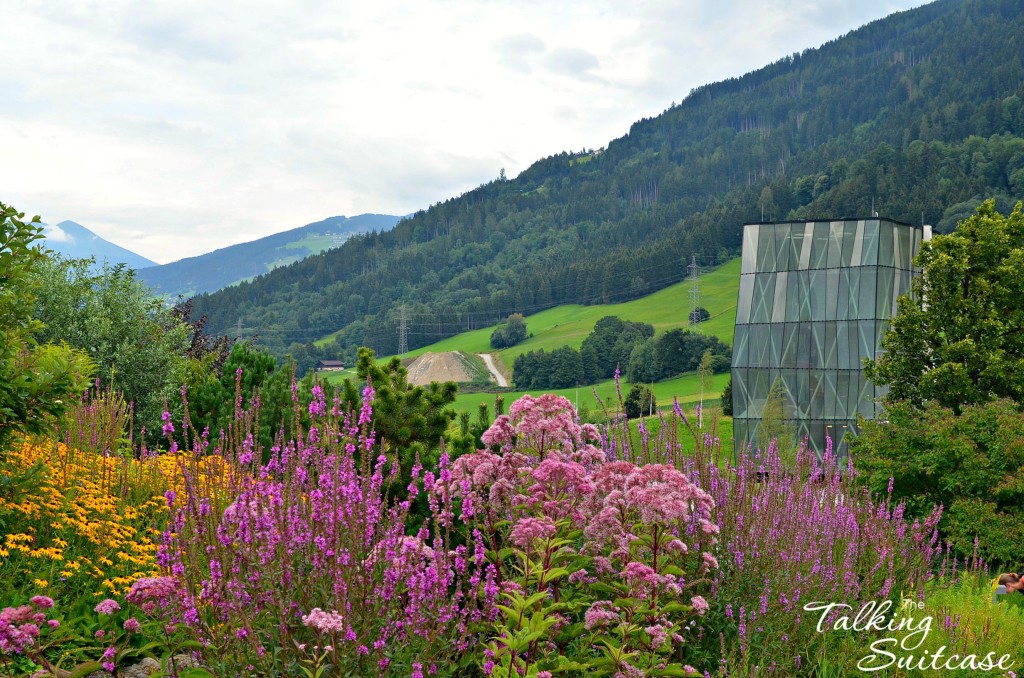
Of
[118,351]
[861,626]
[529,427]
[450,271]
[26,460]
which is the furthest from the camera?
[450,271]

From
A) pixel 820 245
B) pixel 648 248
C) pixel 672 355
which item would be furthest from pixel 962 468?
pixel 648 248

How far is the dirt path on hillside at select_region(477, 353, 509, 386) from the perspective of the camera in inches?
4525

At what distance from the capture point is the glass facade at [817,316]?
118ft

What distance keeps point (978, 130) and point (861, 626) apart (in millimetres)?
175277

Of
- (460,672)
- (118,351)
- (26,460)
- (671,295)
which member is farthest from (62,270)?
(671,295)

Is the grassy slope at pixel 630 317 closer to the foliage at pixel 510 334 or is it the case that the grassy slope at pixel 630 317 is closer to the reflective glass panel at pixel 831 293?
the foliage at pixel 510 334

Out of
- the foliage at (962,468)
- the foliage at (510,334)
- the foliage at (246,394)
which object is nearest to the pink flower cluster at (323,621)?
the foliage at (246,394)

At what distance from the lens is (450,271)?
192 metres

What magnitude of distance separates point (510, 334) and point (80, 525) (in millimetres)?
124857

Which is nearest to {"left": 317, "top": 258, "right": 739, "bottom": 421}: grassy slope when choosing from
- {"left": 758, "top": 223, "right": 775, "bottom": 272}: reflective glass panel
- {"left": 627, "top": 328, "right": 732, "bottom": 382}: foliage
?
Answer: {"left": 627, "top": 328, "right": 732, "bottom": 382}: foliage

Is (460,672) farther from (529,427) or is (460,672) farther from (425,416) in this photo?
(425,416)

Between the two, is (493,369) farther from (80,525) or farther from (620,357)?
(80,525)

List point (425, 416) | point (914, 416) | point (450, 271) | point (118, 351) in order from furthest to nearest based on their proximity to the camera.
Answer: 1. point (450, 271)
2. point (118, 351)
3. point (914, 416)
4. point (425, 416)

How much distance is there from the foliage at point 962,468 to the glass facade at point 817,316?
18457 mm
